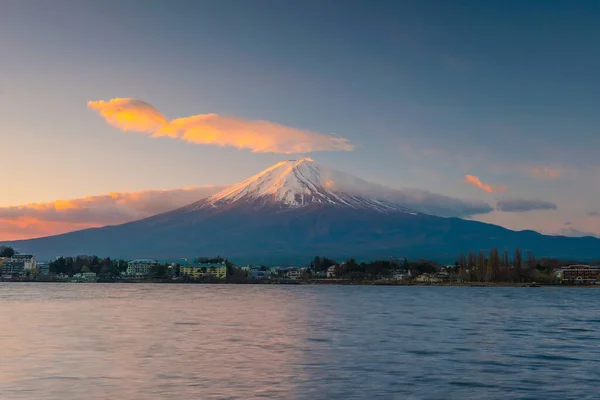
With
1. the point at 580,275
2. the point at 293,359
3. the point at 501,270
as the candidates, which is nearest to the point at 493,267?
the point at 501,270

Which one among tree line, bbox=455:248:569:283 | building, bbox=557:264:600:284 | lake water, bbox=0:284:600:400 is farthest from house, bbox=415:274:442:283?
lake water, bbox=0:284:600:400

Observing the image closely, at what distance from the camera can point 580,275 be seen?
191250 millimetres

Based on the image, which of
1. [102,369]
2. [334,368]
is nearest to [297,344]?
[334,368]

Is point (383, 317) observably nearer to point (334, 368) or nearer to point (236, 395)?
point (334, 368)

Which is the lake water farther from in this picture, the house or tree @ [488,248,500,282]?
the house

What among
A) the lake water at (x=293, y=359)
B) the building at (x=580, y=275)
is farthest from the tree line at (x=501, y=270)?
the lake water at (x=293, y=359)

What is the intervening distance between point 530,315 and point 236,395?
45687 mm

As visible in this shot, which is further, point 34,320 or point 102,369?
point 34,320

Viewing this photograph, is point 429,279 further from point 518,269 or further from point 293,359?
point 293,359

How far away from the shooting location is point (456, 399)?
21375 millimetres

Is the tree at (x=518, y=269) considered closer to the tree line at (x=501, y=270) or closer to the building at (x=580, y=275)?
the tree line at (x=501, y=270)

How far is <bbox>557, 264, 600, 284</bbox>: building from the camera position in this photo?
7288 inches

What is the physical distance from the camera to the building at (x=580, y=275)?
185125mm

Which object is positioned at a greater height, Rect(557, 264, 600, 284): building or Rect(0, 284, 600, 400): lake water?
Rect(557, 264, 600, 284): building
